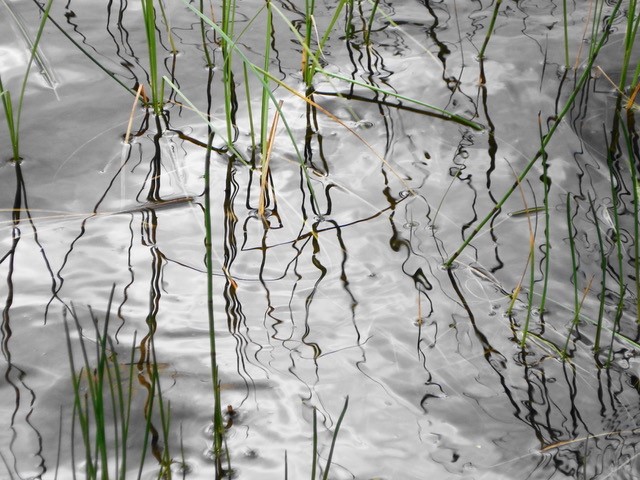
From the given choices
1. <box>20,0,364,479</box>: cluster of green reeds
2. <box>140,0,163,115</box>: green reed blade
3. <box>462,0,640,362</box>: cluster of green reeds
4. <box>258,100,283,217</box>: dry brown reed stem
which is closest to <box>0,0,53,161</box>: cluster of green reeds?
<box>20,0,364,479</box>: cluster of green reeds

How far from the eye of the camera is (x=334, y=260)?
2020 mm

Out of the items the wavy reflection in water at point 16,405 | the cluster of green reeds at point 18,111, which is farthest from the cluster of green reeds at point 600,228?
the cluster of green reeds at point 18,111

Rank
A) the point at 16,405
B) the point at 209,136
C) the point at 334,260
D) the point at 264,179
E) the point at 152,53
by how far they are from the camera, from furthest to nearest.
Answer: the point at 152,53, the point at 264,179, the point at 334,260, the point at 16,405, the point at 209,136

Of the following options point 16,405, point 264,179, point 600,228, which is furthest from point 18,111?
point 600,228

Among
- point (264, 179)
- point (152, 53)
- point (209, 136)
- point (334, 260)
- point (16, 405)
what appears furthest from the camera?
point (152, 53)

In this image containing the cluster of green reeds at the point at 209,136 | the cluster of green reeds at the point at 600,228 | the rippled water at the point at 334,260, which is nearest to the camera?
the cluster of green reeds at the point at 209,136

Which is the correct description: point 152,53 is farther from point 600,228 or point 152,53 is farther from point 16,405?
point 600,228

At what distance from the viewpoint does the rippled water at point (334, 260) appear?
1.60m

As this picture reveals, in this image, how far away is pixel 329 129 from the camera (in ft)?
8.23

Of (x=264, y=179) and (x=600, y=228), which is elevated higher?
(x=264, y=179)

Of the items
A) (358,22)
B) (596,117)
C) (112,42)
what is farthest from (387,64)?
(112,42)

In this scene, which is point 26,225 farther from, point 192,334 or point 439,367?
point 439,367

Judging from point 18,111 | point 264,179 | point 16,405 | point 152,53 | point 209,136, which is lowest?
point 16,405

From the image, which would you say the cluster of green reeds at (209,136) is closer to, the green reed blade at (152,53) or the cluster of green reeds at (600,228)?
the green reed blade at (152,53)
